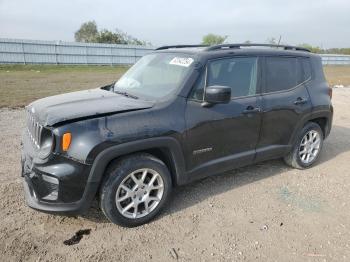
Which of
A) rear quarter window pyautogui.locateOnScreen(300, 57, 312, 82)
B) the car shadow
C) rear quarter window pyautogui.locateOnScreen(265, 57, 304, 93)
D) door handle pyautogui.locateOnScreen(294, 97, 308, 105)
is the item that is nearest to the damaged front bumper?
the car shadow

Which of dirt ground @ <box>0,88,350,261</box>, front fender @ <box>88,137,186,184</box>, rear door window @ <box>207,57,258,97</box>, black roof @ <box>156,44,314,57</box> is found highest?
black roof @ <box>156,44,314,57</box>

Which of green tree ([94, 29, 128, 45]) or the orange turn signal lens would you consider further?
green tree ([94, 29, 128, 45])

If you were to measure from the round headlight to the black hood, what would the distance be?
0.09m

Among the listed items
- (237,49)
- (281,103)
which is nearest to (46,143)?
(237,49)

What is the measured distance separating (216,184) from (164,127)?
1488mm

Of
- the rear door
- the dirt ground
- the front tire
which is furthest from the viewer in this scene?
the rear door

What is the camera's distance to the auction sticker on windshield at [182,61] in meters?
3.94

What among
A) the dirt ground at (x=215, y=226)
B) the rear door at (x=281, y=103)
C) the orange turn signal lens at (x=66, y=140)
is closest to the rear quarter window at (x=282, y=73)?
the rear door at (x=281, y=103)

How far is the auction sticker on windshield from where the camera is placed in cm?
394

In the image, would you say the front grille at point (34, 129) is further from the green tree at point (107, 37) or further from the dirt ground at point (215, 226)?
the green tree at point (107, 37)

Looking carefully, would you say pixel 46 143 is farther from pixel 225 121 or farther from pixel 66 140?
pixel 225 121

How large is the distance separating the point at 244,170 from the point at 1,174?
3452 mm

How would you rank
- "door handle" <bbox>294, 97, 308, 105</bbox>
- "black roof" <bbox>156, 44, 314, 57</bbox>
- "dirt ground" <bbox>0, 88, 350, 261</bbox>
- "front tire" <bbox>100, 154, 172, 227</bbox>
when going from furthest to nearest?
"door handle" <bbox>294, 97, 308, 105</bbox>, "black roof" <bbox>156, 44, 314, 57</bbox>, "front tire" <bbox>100, 154, 172, 227</bbox>, "dirt ground" <bbox>0, 88, 350, 261</bbox>

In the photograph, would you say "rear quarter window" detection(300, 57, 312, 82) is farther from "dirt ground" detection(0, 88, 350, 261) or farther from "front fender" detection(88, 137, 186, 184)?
"front fender" detection(88, 137, 186, 184)
